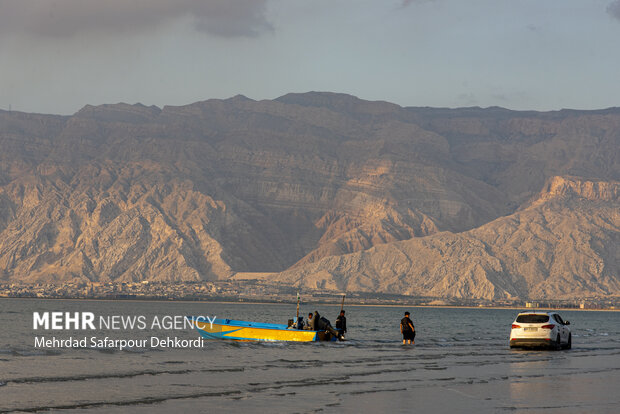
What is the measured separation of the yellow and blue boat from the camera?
2313 inches

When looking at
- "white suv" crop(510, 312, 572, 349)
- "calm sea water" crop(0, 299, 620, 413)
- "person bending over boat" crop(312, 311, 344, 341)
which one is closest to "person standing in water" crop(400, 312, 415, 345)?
"person bending over boat" crop(312, 311, 344, 341)

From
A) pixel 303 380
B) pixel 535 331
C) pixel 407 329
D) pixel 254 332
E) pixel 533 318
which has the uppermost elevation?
pixel 533 318

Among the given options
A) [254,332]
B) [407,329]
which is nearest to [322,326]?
[254,332]

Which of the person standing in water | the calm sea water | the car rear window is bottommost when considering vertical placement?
the calm sea water

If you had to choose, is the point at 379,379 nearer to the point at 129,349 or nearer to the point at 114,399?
the point at 114,399

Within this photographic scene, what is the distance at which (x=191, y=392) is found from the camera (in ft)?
102

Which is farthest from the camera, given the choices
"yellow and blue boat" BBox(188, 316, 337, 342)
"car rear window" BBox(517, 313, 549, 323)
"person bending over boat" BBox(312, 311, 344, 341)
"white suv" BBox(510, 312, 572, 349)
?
"person bending over boat" BBox(312, 311, 344, 341)

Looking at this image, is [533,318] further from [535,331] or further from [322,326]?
[322,326]

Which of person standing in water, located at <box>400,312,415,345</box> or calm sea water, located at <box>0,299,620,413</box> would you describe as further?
person standing in water, located at <box>400,312,415,345</box>

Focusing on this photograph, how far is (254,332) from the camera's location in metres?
60.2

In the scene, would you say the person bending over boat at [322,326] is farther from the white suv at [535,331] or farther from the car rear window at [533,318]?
the car rear window at [533,318]

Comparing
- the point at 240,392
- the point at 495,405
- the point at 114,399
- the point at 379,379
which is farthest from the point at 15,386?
the point at 495,405

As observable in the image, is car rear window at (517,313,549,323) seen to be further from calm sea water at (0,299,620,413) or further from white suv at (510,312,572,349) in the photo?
calm sea water at (0,299,620,413)

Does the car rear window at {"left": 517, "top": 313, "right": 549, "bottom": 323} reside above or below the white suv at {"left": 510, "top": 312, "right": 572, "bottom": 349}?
above
